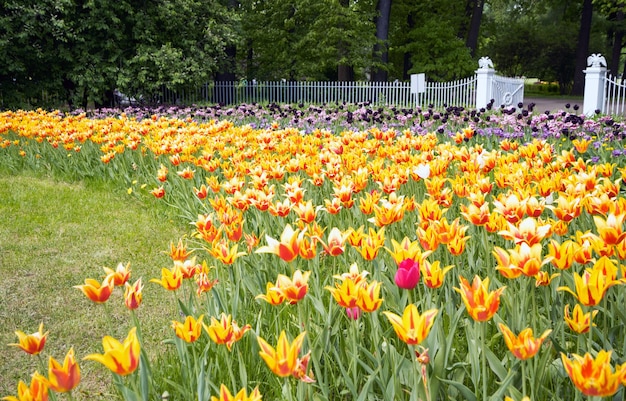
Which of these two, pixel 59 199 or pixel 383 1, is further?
pixel 383 1

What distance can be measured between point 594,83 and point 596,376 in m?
14.2

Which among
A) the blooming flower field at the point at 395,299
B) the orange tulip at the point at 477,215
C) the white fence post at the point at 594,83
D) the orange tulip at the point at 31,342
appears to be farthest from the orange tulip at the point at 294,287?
the white fence post at the point at 594,83

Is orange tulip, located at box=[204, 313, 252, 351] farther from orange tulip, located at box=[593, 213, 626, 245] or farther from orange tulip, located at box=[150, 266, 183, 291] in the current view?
orange tulip, located at box=[593, 213, 626, 245]

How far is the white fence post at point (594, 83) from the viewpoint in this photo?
1358cm

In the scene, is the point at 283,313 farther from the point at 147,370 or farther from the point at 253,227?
the point at 253,227

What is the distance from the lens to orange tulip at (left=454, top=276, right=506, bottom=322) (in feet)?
5.06

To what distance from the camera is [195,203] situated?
5074mm

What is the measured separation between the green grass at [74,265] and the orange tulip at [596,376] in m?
1.38

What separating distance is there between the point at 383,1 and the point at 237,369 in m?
21.7

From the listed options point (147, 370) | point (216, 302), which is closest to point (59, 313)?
point (216, 302)

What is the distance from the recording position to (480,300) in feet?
5.17

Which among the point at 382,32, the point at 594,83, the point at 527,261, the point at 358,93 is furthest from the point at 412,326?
the point at 382,32

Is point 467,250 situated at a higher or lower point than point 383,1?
lower

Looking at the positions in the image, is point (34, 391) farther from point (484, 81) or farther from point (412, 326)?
point (484, 81)
